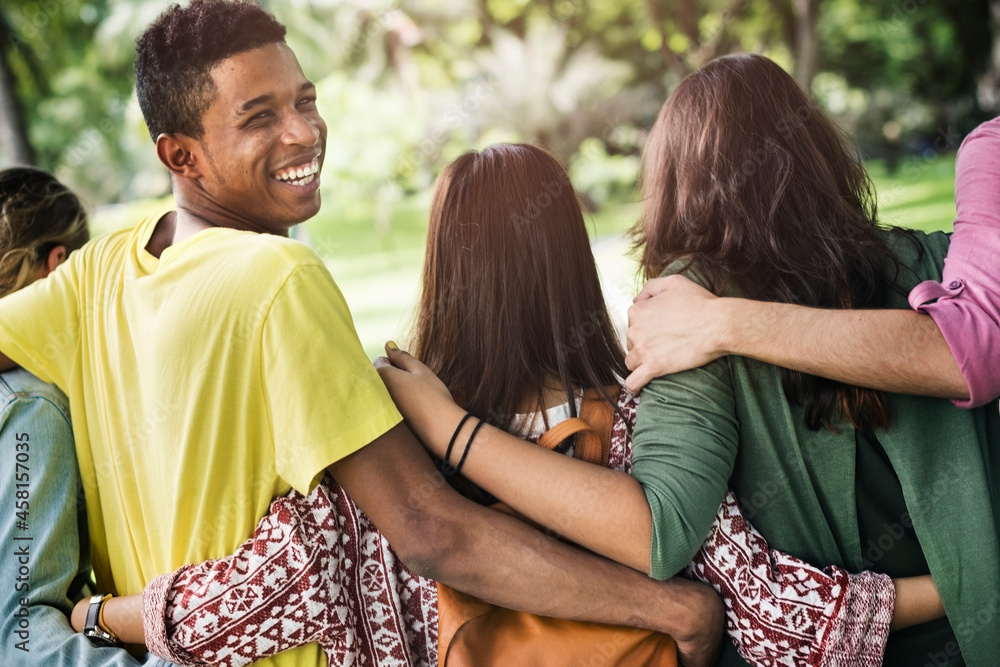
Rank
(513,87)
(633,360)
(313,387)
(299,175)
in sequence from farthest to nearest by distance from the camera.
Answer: (513,87) → (299,175) → (633,360) → (313,387)

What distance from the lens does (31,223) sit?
2.31m

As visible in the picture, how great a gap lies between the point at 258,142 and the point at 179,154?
0.61 feet

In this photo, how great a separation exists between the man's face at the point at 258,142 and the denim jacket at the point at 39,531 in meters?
0.59

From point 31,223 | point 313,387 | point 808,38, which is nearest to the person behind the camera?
point 313,387

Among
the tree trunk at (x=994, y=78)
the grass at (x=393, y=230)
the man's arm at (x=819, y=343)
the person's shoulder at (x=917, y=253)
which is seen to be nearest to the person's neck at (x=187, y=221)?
the man's arm at (x=819, y=343)

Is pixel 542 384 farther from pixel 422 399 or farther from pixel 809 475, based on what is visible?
pixel 809 475

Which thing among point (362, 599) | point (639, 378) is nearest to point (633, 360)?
point (639, 378)

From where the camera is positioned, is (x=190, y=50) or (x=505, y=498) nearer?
(x=505, y=498)

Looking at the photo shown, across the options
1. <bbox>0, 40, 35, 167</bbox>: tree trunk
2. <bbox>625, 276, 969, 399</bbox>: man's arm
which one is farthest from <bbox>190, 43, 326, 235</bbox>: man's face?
<bbox>0, 40, 35, 167</bbox>: tree trunk

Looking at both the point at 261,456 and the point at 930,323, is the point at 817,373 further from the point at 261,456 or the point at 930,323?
the point at 261,456

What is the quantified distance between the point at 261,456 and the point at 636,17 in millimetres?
14660

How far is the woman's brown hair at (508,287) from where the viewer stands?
5.96 feet

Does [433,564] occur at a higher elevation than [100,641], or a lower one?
higher

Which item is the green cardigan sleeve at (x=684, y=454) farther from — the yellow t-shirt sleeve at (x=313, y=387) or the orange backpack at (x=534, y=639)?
the yellow t-shirt sleeve at (x=313, y=387)
